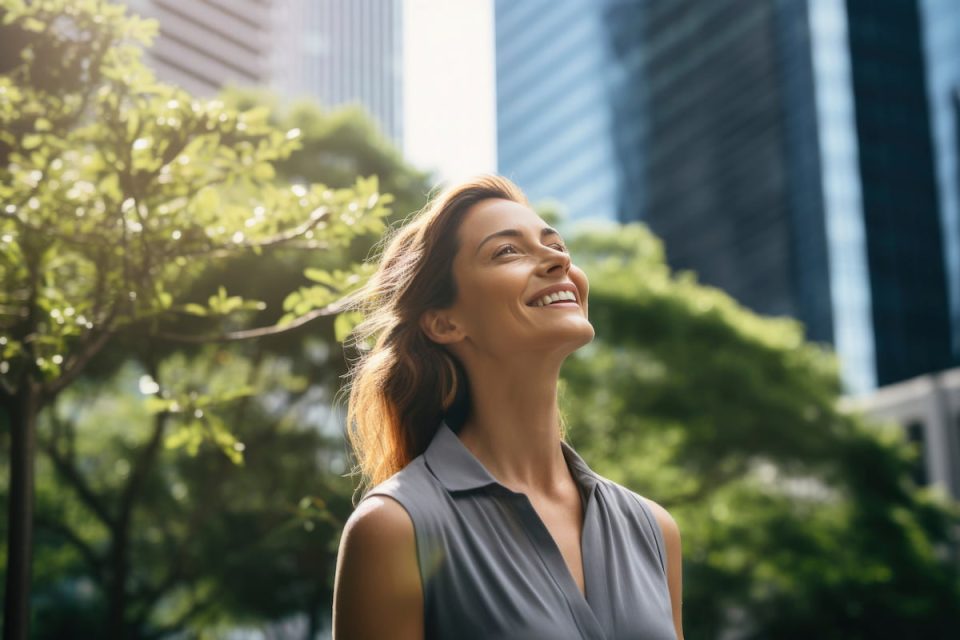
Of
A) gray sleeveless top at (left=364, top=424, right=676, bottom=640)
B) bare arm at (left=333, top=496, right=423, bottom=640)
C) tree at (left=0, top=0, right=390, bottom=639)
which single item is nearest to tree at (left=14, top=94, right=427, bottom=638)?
tree at (left=0, top=0, right=390, bottom=639)

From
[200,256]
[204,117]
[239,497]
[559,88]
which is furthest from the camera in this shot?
[559,88]

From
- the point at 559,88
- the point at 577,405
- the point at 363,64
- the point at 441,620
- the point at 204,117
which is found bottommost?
the point at 441,620

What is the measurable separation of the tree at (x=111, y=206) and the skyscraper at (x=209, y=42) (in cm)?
9596

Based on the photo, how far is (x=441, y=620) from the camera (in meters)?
2.44

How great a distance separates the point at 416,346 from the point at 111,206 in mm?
2660

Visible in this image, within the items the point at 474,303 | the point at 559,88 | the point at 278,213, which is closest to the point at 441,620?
the point at 474,303

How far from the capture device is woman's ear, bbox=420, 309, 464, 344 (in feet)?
9.68

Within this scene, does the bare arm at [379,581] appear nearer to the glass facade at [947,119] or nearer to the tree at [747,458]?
the tree at [747,458]

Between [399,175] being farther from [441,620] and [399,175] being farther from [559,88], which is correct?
[559,88]

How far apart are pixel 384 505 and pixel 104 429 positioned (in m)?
18.9

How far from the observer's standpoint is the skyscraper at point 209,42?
327 ft

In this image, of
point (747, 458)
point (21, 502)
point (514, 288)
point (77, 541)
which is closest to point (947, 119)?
point (747, 458)

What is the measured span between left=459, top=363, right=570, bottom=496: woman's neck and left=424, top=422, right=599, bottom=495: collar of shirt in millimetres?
68

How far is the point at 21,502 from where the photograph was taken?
5082mm
